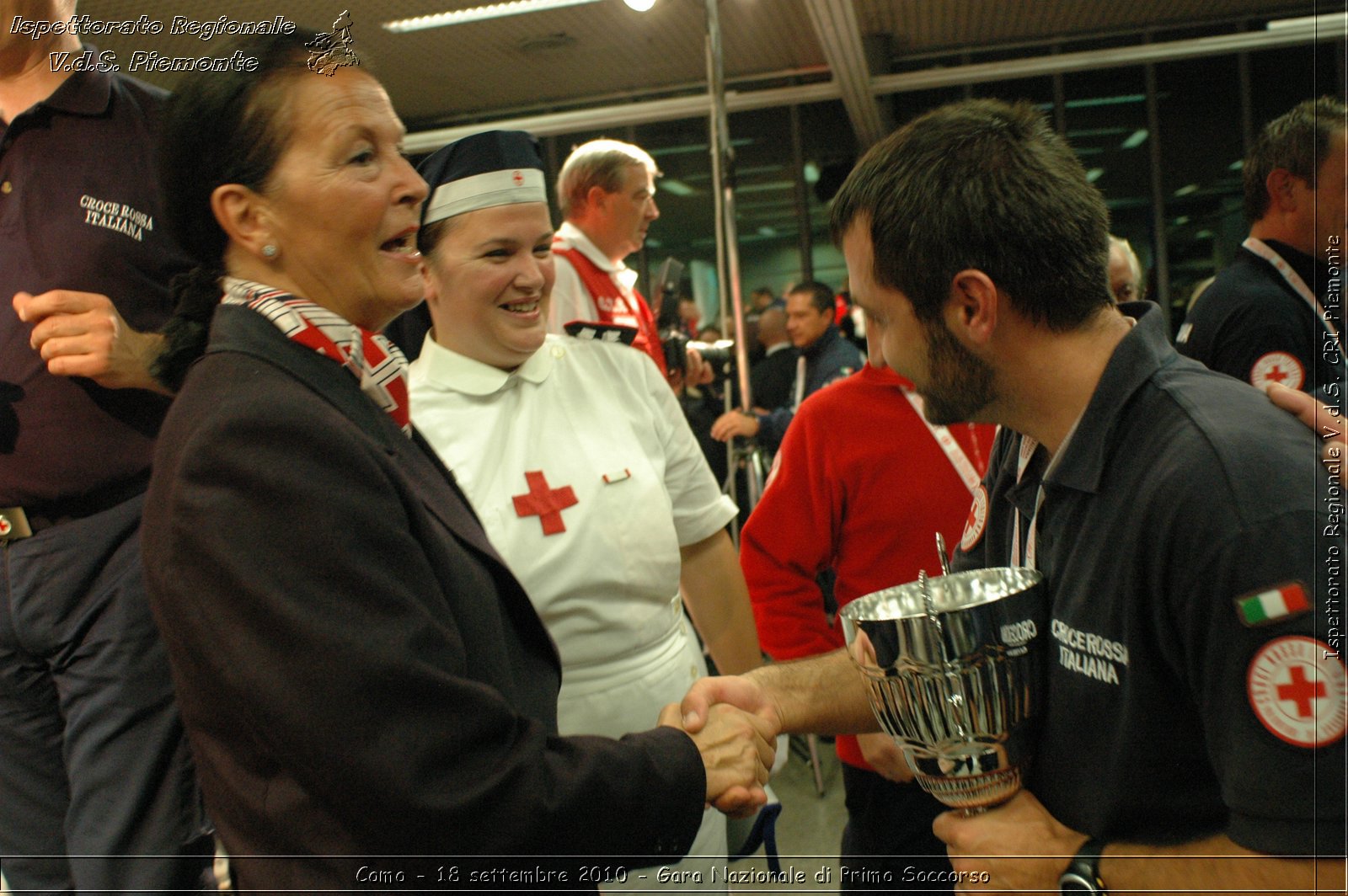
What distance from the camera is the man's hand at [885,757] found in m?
1.68

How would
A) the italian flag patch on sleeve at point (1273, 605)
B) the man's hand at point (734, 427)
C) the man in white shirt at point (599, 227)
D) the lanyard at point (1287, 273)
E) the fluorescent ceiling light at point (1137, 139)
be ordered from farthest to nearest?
1. the man's hand at point (734, 427)
2. the man in white shirt at point (599, 227)
3. the fluorescent ceiling light at point (1137, 139)
4. the lanyard at point (1287, 273)
5. the italian flag patch on sleeve at point (1273, 605)

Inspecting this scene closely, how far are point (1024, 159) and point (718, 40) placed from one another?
0.97 m

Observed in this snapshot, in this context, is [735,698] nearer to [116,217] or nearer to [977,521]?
[977,521]

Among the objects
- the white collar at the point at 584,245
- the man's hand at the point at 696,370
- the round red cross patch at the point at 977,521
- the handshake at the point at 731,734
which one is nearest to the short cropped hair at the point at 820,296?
the man's hand at the point at 696,370

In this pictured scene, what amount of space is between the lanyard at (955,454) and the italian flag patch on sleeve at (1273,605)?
1.06 meters

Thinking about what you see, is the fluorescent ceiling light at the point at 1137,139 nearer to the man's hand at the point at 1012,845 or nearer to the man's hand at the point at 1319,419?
the man's hand at the point at 1319,419

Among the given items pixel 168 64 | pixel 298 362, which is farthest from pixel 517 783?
pixel 168 64

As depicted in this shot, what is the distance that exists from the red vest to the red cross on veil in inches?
58.6

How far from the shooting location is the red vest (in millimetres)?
3129

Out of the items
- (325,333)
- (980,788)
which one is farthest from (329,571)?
(980,788)

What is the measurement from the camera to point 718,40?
1.86m

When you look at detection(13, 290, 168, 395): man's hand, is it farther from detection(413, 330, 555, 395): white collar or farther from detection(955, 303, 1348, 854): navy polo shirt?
detection(955, 303, 1348, 854): navy polo shirt

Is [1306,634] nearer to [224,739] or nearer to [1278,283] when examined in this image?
[224,739]

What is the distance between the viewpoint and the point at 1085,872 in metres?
0.94
